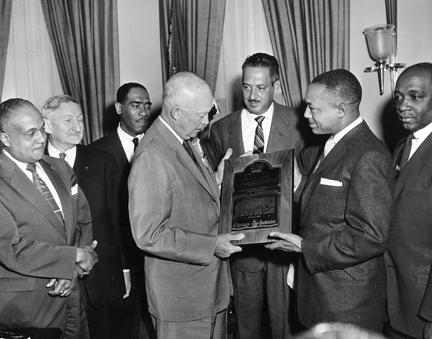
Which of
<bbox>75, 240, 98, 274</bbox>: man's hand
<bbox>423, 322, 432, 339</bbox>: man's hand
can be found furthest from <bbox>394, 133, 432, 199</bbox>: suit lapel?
<bbox>75, 240, 98, 274</bbox>: man's hand

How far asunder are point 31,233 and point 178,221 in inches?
32.8

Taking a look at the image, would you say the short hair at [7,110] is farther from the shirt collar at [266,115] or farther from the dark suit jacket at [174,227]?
the shirt collar at [266,115]

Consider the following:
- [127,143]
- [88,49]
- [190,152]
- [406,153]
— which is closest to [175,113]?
[190,152]

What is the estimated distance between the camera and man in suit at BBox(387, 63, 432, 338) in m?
2.84

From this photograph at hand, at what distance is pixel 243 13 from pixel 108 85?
1841 mm

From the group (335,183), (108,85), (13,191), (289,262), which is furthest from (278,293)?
(108,85)

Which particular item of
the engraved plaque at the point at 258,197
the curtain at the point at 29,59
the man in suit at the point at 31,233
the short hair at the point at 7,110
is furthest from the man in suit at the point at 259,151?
the curtain at the point at 29,59

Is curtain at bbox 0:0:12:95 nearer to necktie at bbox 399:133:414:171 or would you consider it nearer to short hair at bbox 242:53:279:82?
short hair at bbox 242:53:279:82

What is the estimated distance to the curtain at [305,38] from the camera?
5570 mm

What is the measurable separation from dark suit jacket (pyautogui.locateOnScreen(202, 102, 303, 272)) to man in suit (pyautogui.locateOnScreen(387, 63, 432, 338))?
994 millimetres

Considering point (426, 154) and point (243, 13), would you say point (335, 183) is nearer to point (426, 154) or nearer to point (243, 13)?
point (426, 154)

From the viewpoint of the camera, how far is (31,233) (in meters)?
2.89

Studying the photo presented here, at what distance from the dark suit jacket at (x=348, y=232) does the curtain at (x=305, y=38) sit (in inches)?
116

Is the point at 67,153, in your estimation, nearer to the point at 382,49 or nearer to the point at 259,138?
the point at 259,138
